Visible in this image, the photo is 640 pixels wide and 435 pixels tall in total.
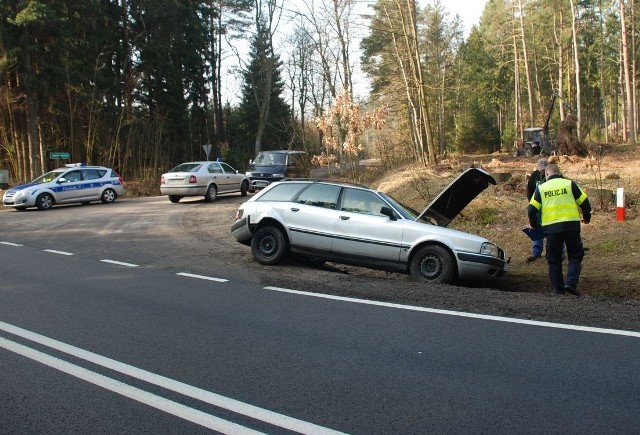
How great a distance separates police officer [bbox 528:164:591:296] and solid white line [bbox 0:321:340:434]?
5421mm

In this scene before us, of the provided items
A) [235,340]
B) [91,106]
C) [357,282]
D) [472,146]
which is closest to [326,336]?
[235,340]

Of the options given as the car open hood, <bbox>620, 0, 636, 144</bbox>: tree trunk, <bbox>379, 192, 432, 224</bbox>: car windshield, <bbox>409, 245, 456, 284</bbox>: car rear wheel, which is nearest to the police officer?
<bbox>409, 245, 456, 284</bbox>: car rear wheel

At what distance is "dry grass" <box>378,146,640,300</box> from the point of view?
8992 mm

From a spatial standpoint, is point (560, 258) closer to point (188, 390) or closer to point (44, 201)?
point (188, 390)

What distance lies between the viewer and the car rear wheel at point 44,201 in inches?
842

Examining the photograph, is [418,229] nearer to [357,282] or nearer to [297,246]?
[357,282]

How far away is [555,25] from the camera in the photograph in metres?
49.2

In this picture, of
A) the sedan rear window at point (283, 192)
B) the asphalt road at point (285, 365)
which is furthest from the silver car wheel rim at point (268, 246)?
the asphalt road at point (285, 365)

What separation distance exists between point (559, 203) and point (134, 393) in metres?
6.10

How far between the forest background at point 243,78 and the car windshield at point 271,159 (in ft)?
6.60

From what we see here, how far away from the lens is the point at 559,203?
7875 millimetres

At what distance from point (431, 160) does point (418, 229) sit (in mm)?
14396

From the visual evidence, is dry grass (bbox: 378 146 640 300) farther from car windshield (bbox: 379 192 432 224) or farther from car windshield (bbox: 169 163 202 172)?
car windshield (bbox: 169 163 202 172)

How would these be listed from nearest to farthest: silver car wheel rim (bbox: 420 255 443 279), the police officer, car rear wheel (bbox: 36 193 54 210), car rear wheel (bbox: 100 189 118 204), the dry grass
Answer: the police officer < silver car wheel rim (bbox: 420 255 443 279) < the dry grass < car rear wheel (bbox: 36 193 54 210) < car rear wheel (bbox: 100 189 118 204)
